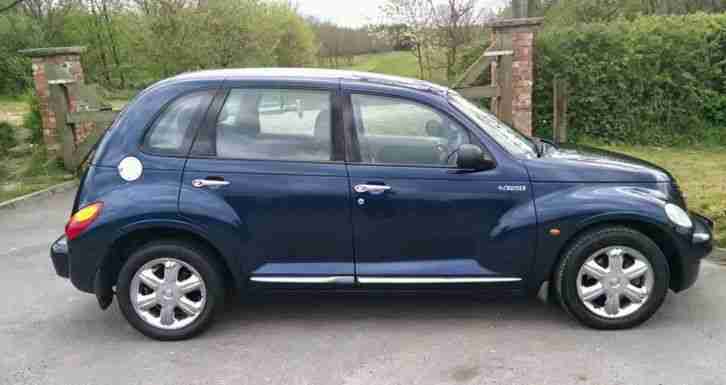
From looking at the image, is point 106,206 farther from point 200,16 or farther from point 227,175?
point 200,16

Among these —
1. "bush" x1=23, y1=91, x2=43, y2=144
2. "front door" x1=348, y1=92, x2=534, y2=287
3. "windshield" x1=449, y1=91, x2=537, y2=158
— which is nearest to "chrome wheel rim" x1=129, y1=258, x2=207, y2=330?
"front door" x1=348, y1=92, x2=534, y2=287

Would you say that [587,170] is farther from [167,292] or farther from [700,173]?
[700,173]

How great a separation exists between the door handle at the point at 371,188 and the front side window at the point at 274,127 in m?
0.29

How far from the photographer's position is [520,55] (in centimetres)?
945

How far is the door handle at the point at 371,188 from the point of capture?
3906 millimetres

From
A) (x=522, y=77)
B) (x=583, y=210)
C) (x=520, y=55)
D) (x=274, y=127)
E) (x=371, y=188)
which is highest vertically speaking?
(x=520, y=55)

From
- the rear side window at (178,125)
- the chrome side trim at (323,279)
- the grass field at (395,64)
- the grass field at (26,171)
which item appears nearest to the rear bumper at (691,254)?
the chrome side trim at (323,279)

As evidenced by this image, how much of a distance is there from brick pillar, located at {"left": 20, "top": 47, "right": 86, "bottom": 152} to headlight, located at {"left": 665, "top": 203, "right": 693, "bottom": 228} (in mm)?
9032

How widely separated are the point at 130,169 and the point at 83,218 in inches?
17.3

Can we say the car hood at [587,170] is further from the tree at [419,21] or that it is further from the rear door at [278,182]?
the tree at [419,21]

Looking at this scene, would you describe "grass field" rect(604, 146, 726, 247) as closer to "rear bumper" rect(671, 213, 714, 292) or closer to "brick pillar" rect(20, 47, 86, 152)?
"rear bumper" rect(671, 213, 714, 292)

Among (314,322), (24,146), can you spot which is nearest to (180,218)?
(314,322)

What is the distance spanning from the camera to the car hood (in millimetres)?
3965

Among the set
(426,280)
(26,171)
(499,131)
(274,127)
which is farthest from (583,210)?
(26,171)
